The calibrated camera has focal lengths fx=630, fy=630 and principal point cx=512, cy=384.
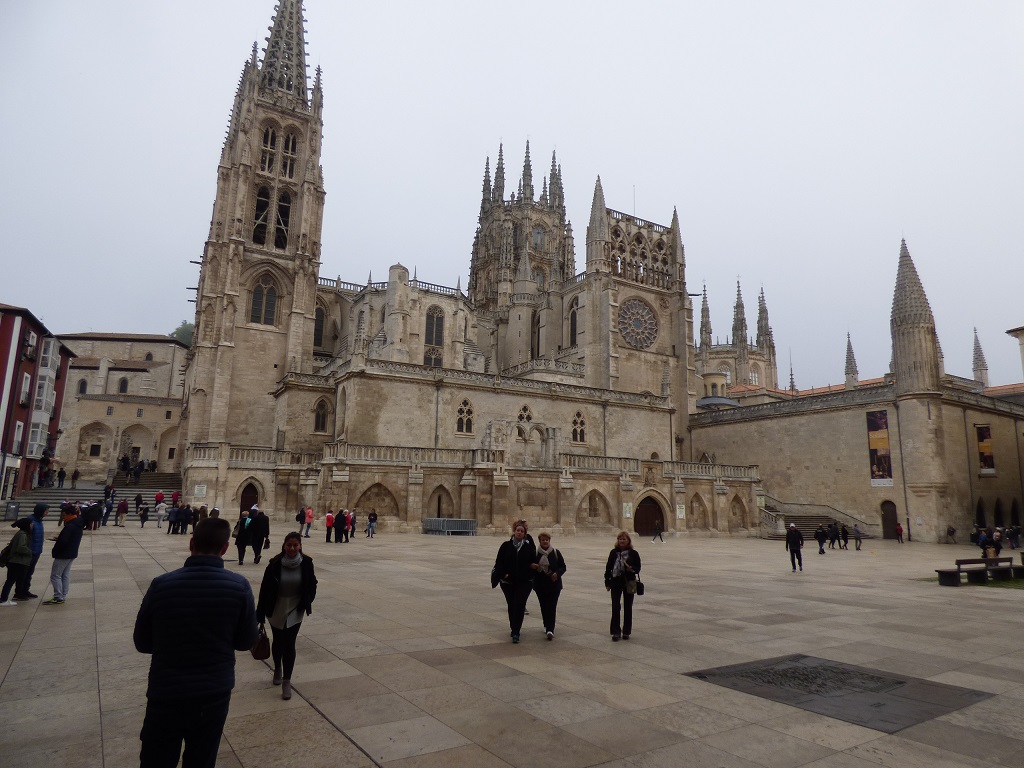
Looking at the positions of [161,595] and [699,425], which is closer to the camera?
[161,595]

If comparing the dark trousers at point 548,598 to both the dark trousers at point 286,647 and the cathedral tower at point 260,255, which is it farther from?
the cathedral tower at point 260,255

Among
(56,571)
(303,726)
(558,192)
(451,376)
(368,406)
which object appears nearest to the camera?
(303,726)

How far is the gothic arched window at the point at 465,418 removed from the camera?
35.8 m

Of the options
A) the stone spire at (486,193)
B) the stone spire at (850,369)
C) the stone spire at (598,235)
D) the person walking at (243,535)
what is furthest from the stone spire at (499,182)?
the person walking at (243,535)

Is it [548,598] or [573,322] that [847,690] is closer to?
[548,598]

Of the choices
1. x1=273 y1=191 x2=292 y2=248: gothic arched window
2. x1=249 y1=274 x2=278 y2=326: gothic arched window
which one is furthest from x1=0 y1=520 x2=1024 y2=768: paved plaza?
x1=273 y1=191 x2=292 y2=248: gothic arched window

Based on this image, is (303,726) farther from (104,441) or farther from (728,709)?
(104,441)

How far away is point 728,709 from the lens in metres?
5.54

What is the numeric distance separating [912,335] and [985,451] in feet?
29.7

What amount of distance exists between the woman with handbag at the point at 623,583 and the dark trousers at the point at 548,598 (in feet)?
2.31

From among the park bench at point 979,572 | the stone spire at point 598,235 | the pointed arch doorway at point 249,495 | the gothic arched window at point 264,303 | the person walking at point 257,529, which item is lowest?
the park bench at point 979,572

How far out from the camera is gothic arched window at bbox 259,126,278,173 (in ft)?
160

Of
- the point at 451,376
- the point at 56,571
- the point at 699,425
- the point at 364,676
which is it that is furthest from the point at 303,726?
the point at 699,425

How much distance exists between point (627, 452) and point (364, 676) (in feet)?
122
